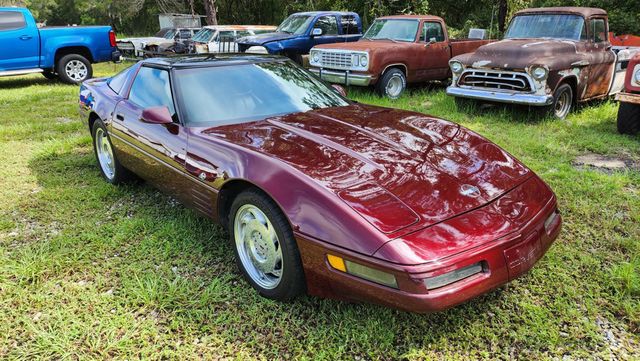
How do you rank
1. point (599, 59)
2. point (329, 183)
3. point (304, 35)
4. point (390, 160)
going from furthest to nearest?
point (304, 35) → point (599, 59) → point (390, 160) → point (329, 183)

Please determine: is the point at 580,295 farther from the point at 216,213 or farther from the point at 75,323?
the point at 75,323

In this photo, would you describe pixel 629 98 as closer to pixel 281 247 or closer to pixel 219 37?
pixel 281 247

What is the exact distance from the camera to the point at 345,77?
338 inches

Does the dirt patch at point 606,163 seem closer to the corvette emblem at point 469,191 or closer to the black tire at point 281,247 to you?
the corvette emblem at point 469,191

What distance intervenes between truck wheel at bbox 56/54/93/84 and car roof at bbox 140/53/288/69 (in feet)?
26.8

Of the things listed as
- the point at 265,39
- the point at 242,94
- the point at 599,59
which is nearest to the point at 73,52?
the point at 265,39

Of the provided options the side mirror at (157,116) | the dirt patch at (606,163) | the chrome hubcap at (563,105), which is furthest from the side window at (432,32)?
the side mirror at (157,116)

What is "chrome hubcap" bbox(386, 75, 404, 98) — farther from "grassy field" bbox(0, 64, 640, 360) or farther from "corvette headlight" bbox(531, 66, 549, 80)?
"grassy field" bbox(0, 64, 640, 360)

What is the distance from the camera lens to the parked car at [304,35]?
35.1ft

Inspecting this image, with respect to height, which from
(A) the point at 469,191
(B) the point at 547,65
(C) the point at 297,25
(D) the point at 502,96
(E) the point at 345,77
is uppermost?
(C) the point at 297,25

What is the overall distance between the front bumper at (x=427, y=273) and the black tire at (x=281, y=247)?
74 millimetres

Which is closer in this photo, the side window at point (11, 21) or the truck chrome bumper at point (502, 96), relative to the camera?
the truck chrome bumper at point (502, 96)

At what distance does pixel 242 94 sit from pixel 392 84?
19.0 ft

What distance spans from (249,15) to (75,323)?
29.4m
